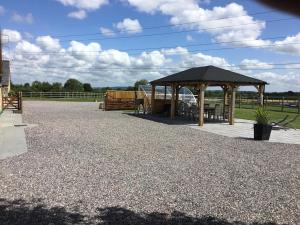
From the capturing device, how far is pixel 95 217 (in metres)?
4.52

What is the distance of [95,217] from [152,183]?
180 centimetres

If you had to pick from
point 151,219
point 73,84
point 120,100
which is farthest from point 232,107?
point 73,84

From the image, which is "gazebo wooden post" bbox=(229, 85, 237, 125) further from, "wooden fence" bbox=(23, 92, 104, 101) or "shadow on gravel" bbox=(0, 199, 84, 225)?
"wooden fence" bbox=(23, 92, 104, 101)

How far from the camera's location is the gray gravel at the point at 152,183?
4680 millimetres

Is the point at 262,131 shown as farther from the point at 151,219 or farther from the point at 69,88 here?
the point at 69,88

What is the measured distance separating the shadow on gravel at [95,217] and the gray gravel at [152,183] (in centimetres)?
1

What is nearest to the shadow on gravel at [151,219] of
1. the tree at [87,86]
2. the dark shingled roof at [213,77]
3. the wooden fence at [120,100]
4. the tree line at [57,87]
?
the dark shingled roof at [213,77]

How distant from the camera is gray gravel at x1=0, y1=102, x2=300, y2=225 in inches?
184

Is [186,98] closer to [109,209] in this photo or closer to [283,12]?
[109,209]

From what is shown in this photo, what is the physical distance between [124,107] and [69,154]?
20.9 metres

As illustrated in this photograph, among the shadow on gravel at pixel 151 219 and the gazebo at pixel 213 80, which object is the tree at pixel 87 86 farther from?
the shadow on gravel at pixel 151 219

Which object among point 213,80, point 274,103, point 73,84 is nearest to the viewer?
point 213,80

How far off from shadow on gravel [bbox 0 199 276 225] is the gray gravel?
1 cm

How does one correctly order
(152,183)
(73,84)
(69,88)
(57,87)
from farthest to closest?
(73,84) < (69,88) < (57,87) < (152,183)
